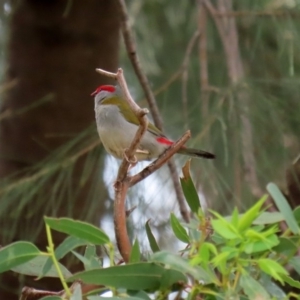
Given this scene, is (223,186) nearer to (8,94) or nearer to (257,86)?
(257,86)

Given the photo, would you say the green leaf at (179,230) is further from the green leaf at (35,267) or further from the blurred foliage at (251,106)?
the blurred foliage at (251,106)

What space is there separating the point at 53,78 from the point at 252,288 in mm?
1106

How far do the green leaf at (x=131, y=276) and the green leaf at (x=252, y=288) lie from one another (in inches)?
2.0

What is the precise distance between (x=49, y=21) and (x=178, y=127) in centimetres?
37

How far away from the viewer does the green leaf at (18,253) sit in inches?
21.7

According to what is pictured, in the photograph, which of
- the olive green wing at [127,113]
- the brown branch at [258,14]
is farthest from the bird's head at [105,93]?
the brown branch at [258,14]

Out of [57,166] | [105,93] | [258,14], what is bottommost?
[57,166]

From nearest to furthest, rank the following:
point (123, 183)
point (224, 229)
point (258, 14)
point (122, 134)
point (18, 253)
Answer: point (224, 229) → point (18, 253) → point (123, 183) → point (122, 134) → point (258, 14)

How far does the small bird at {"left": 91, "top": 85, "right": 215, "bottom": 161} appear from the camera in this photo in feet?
3.78

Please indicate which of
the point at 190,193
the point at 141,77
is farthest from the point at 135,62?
the point at 190,193

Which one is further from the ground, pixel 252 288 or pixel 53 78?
pixel 53 78

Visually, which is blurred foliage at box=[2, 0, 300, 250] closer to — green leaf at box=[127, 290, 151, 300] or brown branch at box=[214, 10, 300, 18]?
brown branch at box=[214, 10, 300, 18]

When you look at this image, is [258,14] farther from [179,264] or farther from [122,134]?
[179,264]

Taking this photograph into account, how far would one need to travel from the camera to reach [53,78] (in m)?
1.51
